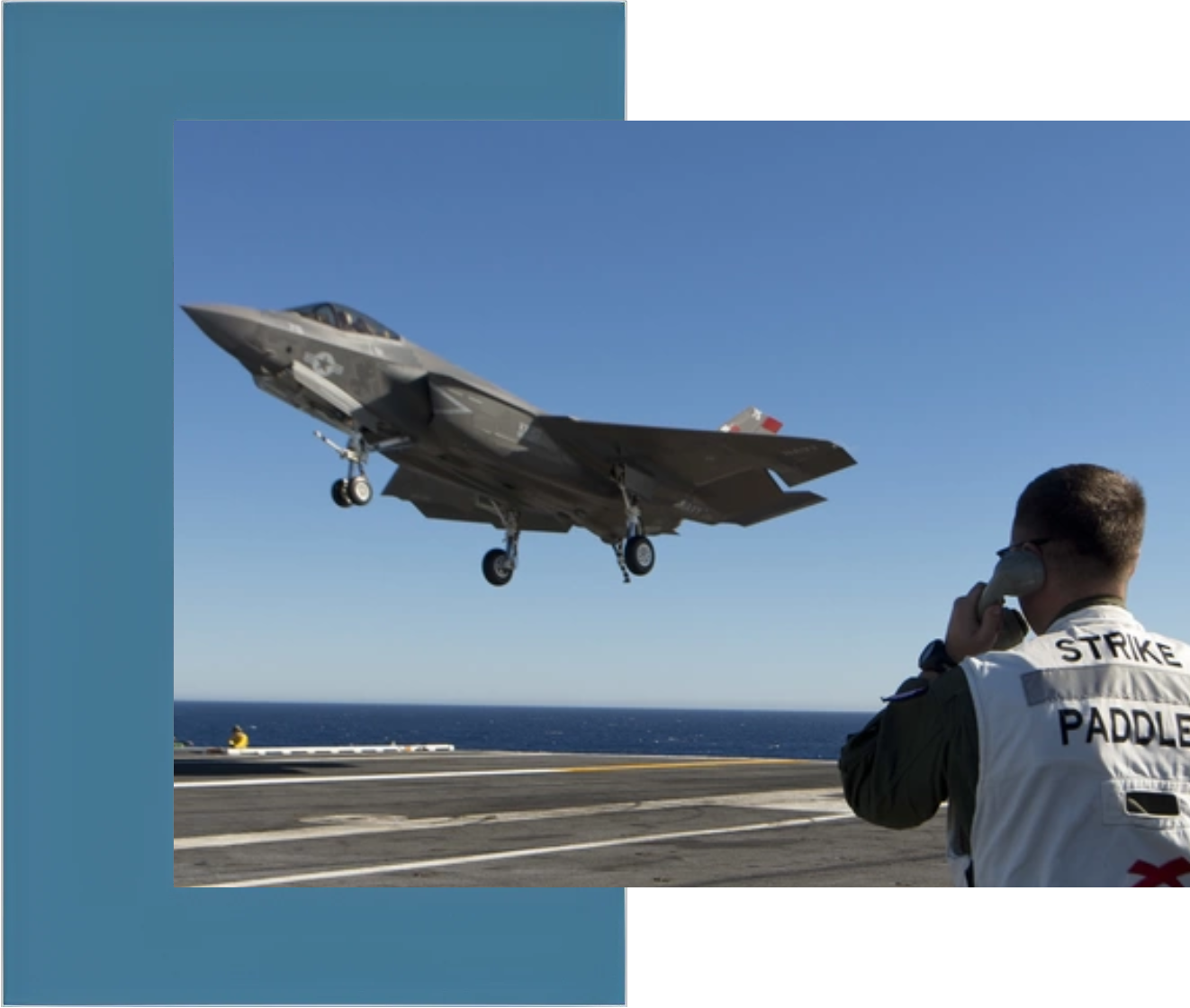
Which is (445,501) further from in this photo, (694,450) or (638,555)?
(694,450)

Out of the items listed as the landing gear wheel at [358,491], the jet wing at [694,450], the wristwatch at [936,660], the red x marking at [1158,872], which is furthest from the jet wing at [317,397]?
the red x marking at [1158,872]

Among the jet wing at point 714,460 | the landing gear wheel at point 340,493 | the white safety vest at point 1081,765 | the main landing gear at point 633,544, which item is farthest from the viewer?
the main landing gear at point 633,544

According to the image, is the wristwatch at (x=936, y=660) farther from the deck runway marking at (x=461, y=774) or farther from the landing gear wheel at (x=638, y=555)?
the landing gear wheel at (x=638, y=555)

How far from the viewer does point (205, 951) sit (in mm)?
9164

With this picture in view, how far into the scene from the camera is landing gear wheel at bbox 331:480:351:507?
18.2 metres

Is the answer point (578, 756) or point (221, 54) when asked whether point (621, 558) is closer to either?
point (578, 756)

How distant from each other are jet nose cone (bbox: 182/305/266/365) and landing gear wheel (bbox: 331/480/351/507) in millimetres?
2581

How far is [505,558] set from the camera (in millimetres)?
25078

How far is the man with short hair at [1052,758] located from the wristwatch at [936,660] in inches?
1.9

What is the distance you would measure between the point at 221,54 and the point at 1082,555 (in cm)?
920

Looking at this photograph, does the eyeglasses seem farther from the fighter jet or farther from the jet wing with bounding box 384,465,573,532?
the jet wing with bounding box 384,465,573,532

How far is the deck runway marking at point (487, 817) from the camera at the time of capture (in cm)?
1195

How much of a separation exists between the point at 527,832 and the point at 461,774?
877cm

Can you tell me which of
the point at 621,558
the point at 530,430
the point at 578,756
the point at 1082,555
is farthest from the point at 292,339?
the point at 1082,555
